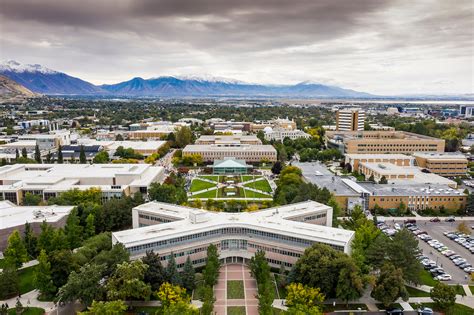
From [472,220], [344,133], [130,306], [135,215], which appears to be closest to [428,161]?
[472,220]

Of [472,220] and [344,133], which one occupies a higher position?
[344,133]

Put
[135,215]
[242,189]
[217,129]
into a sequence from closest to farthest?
1. [135,215]
2. [242,189]
3. [217,129]

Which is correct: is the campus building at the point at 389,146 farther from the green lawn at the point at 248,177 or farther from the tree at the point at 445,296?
the tree at the point at 445,296

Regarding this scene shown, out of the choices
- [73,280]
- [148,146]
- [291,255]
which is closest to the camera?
[73,280]

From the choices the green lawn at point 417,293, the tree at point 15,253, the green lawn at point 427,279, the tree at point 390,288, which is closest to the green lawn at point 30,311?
the tree at point 15,253

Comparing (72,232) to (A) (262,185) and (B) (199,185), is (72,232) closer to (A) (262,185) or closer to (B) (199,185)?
(B) (199,185)

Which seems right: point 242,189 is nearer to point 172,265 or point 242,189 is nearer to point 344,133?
point 172,265

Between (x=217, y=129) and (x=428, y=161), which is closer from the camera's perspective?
(x=428, y=161)
